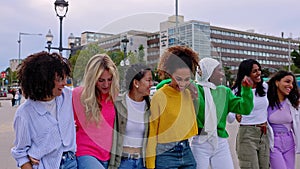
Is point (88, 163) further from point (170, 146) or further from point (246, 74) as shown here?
point (246, 74)

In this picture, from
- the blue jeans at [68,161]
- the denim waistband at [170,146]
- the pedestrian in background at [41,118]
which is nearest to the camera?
the pedestrian in background at [41,118]

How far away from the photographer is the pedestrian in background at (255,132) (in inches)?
157

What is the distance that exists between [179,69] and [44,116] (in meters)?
1.25

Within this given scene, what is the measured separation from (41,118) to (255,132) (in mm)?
2752

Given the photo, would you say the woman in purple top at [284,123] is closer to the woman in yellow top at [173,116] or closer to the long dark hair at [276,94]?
the long dark hair at [276,94]

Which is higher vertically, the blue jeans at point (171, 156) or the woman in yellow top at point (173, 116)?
the woman in yellow top at point (173, 116)

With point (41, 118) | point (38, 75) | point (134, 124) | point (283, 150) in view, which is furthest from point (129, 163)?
point (283, 150)

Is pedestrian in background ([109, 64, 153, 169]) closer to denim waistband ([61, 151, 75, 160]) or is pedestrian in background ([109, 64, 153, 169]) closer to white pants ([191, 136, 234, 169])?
denim waistband ([61, 151, 75, 160])

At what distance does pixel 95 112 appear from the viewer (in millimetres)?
2711

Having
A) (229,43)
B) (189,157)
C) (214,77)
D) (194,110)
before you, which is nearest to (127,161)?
(189,157)

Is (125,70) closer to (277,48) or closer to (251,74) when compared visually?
(251,74)

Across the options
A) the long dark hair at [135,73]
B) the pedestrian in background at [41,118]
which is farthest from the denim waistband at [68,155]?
the long dark hair at [135,73]

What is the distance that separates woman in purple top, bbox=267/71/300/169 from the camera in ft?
13.4

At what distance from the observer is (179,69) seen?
2959 mm
